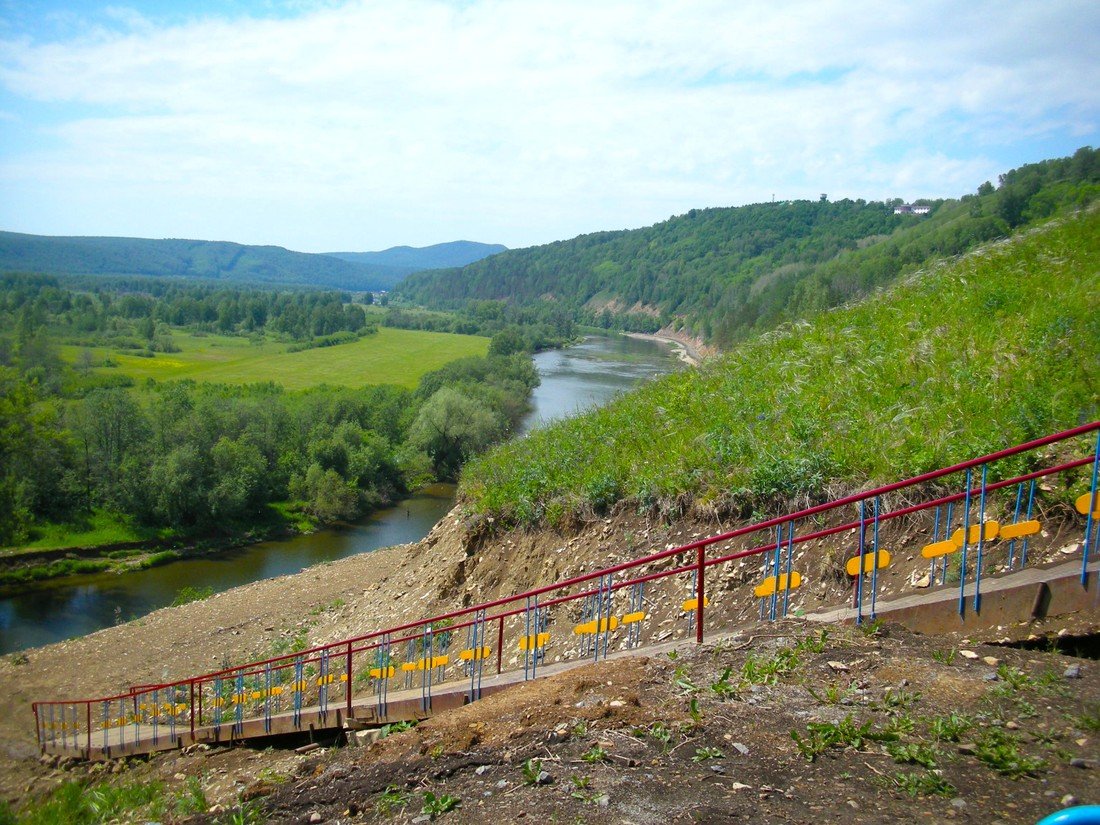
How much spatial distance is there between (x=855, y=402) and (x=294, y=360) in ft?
312

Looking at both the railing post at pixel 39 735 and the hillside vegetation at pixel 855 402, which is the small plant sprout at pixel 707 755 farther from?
the railing post at pixel 39 735

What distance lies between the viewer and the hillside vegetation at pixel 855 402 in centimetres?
847

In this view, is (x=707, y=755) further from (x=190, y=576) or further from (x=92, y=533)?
(x=92, y=533)

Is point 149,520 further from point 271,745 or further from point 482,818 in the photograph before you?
point 482,818

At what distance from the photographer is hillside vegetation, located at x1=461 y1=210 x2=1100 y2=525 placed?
8469 millimetres

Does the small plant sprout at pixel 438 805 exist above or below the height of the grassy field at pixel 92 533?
above

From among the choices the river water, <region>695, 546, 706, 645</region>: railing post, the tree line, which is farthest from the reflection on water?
<region>695, 546, 706, 645</region>: railing post

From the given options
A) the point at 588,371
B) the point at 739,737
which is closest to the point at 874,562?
the point at 739,737

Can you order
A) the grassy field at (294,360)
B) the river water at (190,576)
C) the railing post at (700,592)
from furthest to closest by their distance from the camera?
1. the grassy field at (294,360)
2. the river water at (190,576)
3. the railing post at (700,592)

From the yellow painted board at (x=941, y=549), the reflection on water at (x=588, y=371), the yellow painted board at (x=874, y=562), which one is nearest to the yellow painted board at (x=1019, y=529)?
the yellow painted board at (x=941, y=549)

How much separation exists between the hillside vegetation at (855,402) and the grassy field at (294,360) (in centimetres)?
6774

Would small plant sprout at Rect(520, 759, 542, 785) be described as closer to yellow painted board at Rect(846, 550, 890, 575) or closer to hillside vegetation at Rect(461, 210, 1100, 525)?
yellow painted board at Rect(846, 550, 890, 575)

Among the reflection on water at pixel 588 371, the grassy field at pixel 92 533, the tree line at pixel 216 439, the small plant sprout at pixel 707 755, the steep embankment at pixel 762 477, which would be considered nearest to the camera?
the small plant sprout at pixel 707 755

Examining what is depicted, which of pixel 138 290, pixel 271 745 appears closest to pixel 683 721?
pixel 271 745
